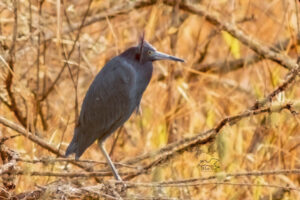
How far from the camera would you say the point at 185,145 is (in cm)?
251

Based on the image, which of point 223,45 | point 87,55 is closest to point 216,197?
point 87,55

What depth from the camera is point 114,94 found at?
3.24m

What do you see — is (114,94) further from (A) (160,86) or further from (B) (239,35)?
(A) (160,86)

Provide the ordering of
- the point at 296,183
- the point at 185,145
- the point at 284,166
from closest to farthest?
1. the point at 185,145
2. the point at 284,166
3. the point at 296,183

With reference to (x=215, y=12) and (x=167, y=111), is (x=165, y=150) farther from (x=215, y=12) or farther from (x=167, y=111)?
(x=215, y=12)

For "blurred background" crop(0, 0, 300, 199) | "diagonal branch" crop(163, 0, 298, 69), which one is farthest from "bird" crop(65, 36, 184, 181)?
"diagonal branch" crop(163, 0, 298, 69)

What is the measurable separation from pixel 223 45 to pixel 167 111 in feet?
4.10

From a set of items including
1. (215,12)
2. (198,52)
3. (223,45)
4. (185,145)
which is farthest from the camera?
(223,45)

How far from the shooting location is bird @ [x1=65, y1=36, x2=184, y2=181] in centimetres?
Answer: 316

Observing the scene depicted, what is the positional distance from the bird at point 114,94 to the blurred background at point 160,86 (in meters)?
0.23

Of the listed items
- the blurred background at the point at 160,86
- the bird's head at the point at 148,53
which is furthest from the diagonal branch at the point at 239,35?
the bird's head at the point at 148,53

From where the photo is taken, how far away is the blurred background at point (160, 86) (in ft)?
11.9

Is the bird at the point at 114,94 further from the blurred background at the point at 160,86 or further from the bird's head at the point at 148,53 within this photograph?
the blurred background at the point at 160,86

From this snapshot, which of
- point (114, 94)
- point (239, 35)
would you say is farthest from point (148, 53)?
point (239, 35)
